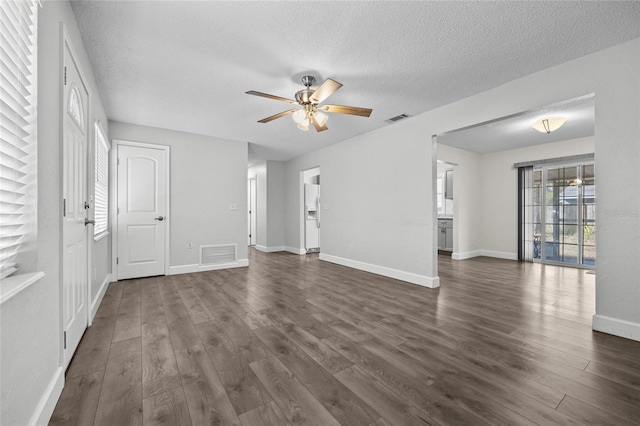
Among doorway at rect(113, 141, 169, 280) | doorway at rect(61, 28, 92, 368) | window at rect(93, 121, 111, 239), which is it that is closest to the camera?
doorway at rect(61, 28, 92, 368)

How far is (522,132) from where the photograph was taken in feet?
16.4

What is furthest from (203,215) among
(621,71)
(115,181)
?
(621,71)

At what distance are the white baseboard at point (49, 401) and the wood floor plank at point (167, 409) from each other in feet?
1.34

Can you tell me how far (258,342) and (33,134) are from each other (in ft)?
6.13

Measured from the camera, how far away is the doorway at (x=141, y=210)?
433cm

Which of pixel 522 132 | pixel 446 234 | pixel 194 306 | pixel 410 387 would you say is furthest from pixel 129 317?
pixel 446 234

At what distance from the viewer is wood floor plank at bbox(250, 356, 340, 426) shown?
141 cm

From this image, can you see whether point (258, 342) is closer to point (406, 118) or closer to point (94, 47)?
point (94, 47)

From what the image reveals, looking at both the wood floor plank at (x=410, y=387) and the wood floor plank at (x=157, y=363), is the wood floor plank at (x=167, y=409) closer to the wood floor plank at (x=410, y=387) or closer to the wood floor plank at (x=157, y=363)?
the wood floor plank at (x=157, y=363)

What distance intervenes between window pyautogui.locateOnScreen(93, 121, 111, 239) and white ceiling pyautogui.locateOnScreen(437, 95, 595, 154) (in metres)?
4.33

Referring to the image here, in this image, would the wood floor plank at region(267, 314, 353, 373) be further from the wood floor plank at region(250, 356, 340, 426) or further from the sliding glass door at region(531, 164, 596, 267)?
the sliding glass door at region(531, 164, 596, 267)

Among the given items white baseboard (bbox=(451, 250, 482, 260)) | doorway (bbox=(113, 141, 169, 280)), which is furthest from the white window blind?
white baseboard (bbox=(451, 250, 482, 260))

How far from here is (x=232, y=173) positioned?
17.4 ft

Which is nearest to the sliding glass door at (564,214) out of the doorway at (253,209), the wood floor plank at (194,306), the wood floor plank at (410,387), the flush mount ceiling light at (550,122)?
the flush mount ceiling light at (550,122)
